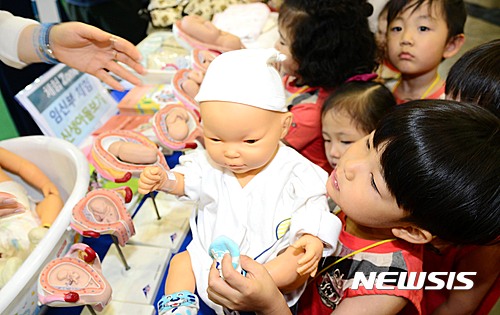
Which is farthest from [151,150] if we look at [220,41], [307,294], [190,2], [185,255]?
[190,2]

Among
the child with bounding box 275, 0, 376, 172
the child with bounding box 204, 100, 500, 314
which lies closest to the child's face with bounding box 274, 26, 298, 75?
the child with bounding box 275, 0, 376, 172

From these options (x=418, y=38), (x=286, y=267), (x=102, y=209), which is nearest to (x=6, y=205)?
(x=102, y=209)

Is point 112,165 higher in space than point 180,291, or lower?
higher

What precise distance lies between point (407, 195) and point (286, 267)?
0.26 metres

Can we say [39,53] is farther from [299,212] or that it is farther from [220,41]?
[299,212]

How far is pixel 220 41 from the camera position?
144 centimetres

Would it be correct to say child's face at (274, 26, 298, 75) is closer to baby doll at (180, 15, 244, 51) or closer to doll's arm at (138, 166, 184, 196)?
baby doll at (180, 15, 244, 51)

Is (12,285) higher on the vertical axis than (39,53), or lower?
lower

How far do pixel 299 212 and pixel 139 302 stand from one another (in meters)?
0.44

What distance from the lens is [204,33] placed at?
139 centimetres

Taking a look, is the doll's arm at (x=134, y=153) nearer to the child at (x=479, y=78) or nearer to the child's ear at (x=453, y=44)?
the child at (x=479, y=78)

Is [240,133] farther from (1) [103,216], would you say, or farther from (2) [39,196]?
(2) [39,196]

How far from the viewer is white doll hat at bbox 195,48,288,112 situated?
701 mm

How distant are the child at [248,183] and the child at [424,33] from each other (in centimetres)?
72
